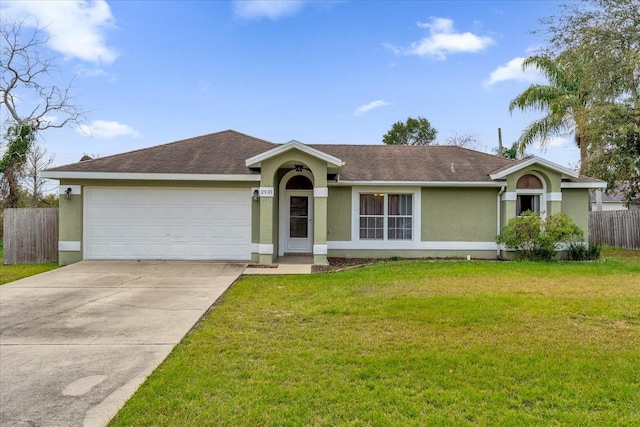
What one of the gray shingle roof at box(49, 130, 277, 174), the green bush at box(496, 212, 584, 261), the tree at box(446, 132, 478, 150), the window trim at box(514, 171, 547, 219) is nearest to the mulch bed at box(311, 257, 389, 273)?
the gray shingle roof at box(49, 130, 277, 174)

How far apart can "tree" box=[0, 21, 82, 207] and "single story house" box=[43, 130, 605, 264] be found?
44.3 ft

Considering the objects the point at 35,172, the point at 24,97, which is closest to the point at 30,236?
the point at 35,172

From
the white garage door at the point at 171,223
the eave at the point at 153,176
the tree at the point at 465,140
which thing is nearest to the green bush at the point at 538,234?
the eave at the point at 153,176

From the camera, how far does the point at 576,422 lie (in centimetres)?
312

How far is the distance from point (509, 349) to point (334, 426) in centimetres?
274

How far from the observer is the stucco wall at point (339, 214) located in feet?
43.4

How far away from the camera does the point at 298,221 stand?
13.8m

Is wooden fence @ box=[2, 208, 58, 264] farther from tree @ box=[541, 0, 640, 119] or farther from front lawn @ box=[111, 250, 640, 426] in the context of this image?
tree @ box=[541, 0, 640, 119]

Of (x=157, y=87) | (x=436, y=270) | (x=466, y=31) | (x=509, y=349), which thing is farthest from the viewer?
(x=157, y=87)

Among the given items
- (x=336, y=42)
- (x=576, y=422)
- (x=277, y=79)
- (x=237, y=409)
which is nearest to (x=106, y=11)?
(x=277, y=79)

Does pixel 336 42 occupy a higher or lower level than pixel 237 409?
higher

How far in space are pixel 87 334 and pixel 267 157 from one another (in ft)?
23.3

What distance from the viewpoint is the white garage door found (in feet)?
39.3

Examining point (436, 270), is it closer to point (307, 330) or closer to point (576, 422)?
point (307, 330)
